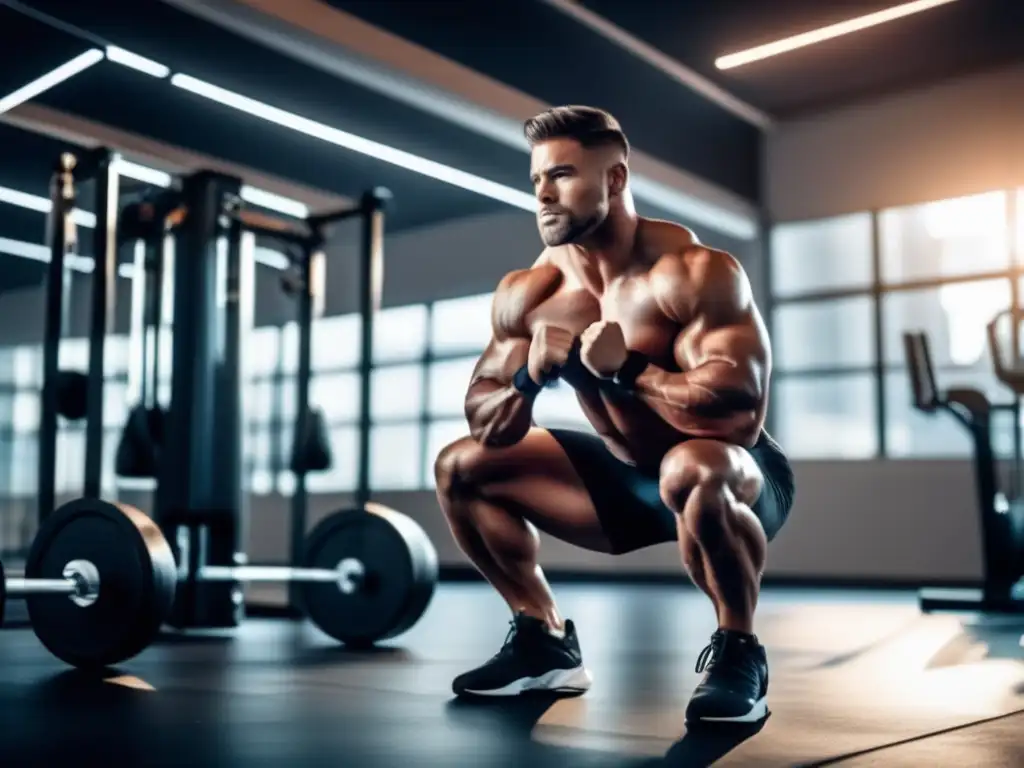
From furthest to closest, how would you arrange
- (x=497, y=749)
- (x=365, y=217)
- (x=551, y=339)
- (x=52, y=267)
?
1. (x=365, y=217)
2. (x=52, y=267)
3. (x=551, y=339)
4. (x=497, y=749)

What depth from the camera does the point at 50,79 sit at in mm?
6301

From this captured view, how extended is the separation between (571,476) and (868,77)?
6.23 meters

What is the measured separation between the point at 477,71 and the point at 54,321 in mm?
3193

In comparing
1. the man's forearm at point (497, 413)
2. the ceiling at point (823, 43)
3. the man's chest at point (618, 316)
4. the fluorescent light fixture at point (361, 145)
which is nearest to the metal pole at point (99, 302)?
the man's forearm at point (497, 413)

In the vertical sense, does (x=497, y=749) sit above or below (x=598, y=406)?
below

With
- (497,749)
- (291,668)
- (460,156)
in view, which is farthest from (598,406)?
(460,156)

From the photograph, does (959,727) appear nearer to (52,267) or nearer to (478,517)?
(478,517)

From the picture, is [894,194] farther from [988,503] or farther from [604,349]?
[604,349]

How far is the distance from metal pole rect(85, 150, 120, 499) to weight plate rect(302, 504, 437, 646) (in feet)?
2.18

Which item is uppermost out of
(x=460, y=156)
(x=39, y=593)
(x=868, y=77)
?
(x=868, y=77)

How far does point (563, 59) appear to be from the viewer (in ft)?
20.7

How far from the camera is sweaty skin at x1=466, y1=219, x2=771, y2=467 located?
5.74 feet

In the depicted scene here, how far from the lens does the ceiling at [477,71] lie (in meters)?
5.75

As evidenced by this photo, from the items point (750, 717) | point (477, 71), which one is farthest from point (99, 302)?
point (477, 71)
